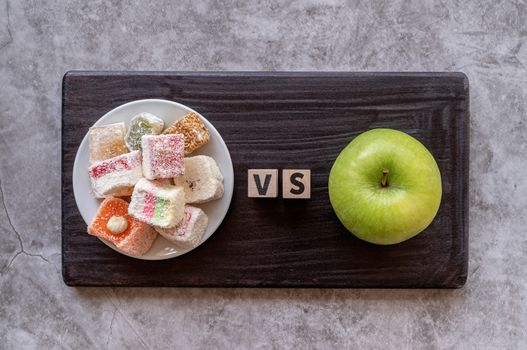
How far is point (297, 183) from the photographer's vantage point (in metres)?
1.12

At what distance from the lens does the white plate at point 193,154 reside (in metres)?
1.16

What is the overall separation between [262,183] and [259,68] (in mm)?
285

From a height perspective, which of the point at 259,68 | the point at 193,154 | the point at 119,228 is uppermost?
the point at 259,68

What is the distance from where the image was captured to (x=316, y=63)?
1.24 metres

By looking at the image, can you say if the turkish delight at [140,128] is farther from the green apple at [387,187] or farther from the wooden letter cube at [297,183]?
the green apple at [387,187]

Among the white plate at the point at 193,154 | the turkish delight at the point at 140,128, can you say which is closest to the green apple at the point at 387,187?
the white plate at the point at 193,154

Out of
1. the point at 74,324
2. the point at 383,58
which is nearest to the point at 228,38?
the point at 383,58

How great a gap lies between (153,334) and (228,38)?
26.8 inches

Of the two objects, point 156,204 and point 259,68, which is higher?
point 259,68

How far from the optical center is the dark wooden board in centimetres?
120

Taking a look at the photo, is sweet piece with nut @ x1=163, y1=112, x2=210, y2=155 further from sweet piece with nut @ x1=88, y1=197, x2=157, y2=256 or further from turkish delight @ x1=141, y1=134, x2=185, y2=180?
sweet piece with nut @ x1=88, y1=197, x2=157, y2=256

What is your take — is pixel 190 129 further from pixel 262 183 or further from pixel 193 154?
pixel 262 183

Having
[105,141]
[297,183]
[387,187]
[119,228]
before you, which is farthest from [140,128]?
[387,187]

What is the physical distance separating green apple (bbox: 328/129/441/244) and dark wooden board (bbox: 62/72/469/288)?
14 cm
